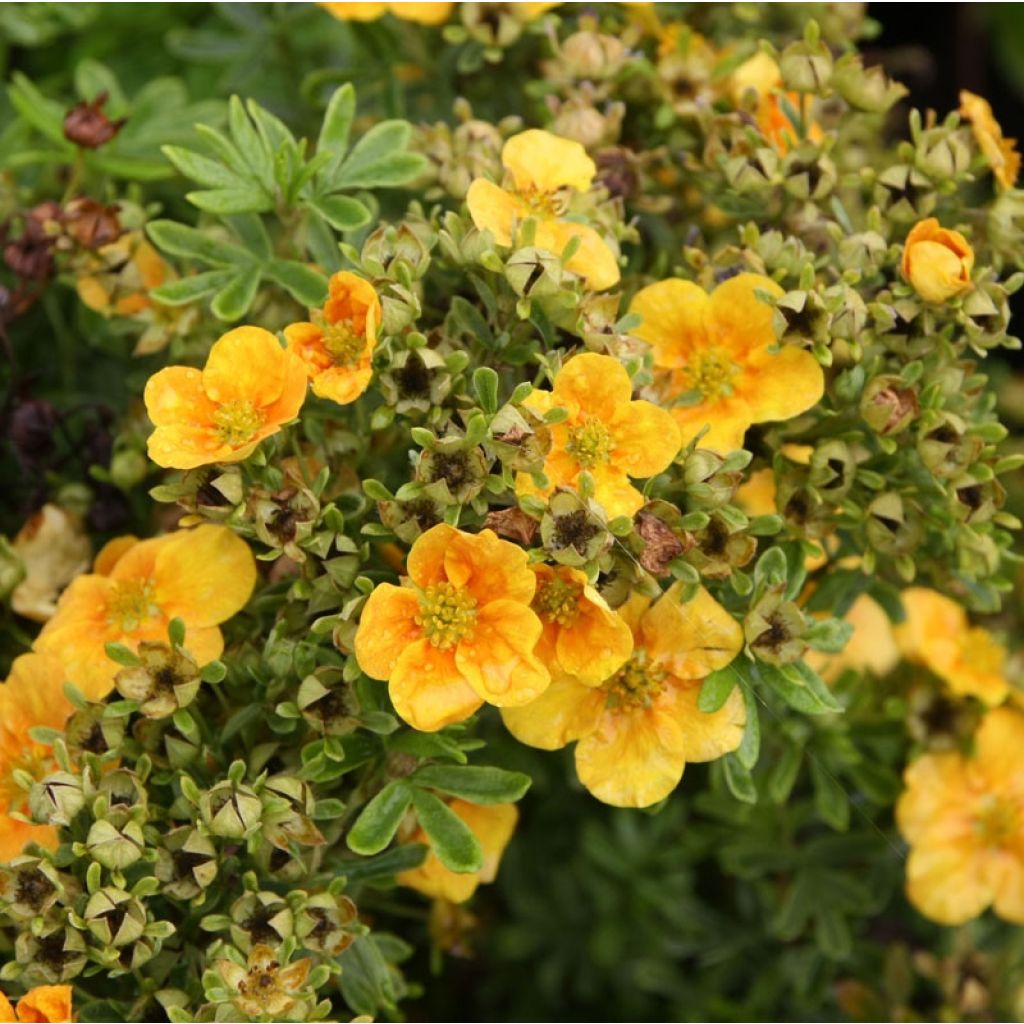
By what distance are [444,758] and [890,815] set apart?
72cm

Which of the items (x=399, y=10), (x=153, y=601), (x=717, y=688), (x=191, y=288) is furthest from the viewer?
(x=399, y=10)

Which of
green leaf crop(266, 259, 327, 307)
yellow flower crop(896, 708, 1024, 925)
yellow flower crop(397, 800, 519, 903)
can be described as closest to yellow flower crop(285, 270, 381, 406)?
green leaf crop(266, 259, 327, 307)

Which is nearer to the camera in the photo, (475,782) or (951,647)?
(475,782)

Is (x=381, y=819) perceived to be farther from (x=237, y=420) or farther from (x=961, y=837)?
(x=961, y=837)

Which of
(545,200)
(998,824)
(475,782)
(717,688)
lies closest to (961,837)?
(998,824)

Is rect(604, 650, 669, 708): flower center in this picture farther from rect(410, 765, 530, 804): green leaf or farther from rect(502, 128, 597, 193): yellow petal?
rect(502, 128, 597, 193): yellow petal

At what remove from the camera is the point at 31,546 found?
160 cm

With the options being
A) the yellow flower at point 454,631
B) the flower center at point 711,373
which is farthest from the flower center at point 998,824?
the yellow flower at point 454,631

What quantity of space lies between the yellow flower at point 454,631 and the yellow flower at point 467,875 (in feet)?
0.86

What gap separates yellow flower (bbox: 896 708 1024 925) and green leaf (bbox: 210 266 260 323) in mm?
960

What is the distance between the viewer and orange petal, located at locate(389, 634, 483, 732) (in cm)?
122

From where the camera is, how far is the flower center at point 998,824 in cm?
171

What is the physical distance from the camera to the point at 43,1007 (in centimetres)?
120

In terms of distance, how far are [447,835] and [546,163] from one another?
692mm
